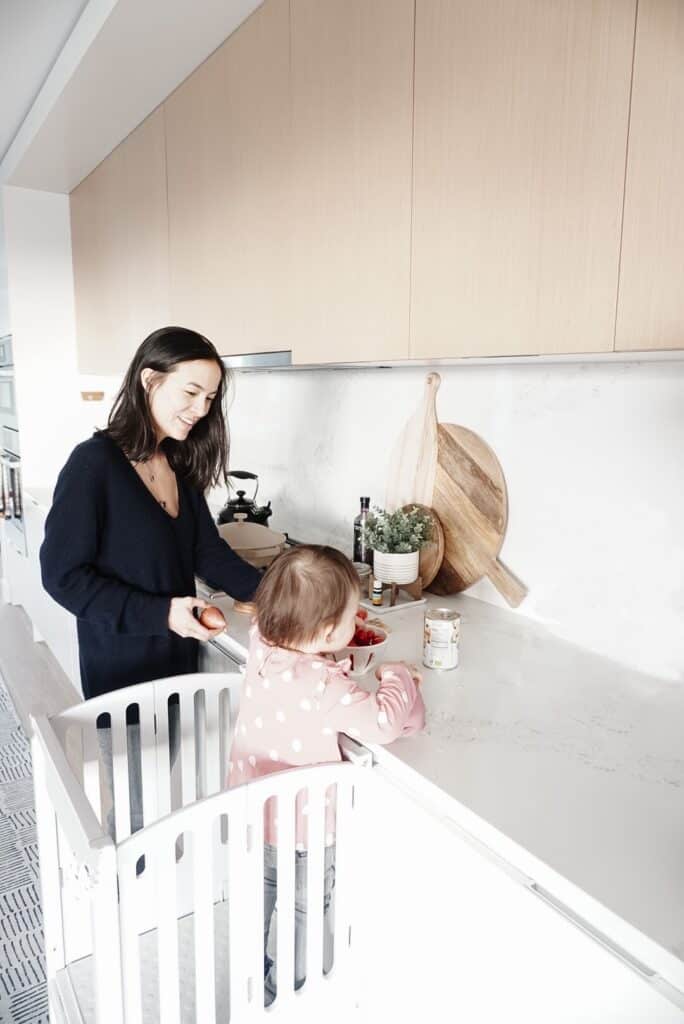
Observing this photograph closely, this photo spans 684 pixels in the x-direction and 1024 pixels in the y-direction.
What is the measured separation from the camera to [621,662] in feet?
4.70

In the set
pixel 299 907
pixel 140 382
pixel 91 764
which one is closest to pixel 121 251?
pixel 140 382

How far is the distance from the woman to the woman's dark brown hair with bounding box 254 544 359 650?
323mm

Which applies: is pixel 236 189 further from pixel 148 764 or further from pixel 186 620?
pixel 148 764

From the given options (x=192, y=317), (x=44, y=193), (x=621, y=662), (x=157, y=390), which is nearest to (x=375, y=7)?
(x=157, y=390)

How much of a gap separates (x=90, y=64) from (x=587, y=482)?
6.10ft

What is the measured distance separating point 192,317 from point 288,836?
5.35 ft

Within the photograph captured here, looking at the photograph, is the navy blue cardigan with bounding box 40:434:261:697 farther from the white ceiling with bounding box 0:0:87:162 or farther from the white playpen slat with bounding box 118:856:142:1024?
the white ceiling with bounding box 0:0:87:162

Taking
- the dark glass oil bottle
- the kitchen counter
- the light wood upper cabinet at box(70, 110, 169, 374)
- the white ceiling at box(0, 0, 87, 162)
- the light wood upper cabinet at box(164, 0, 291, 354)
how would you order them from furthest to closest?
1. the light wood upper cabinet at box(70, 110, 169, 374)
2. the white ceiling at box(0, 0, 87, 162)
3. the dark glass oil bottle
4. the light wood upper cabinet at box(164, 0, 291, 354)
5. the kitchen counter

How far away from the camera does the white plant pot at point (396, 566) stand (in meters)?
1.73

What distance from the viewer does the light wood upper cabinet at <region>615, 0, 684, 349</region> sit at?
0.88m

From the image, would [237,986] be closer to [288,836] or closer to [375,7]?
[288,836]

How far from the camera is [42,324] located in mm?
3539

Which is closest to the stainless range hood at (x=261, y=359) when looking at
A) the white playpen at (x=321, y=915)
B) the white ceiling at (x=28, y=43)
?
the white playpen at (x=321, y=915)

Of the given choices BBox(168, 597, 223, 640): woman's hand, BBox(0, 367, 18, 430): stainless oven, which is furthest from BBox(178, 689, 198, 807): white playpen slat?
BBox(0, 367, 18, 430): stainless oven
